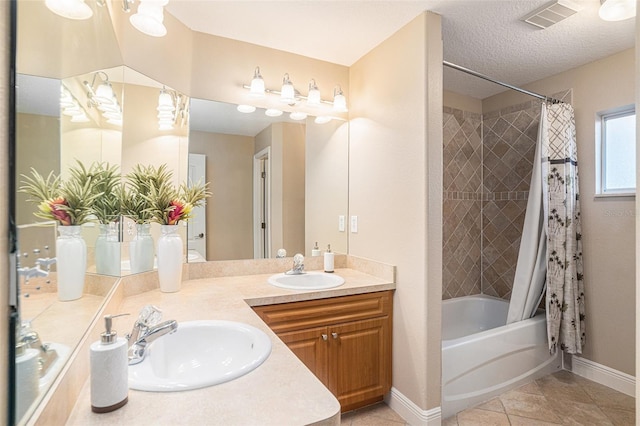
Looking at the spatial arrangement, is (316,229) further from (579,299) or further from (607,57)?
(607,57)

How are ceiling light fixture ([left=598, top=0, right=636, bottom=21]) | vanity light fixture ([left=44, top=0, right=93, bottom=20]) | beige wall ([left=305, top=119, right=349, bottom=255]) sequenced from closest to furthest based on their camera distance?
vanity light fixture ([left=44, top=0, right=93, bottom=20]) → ceiling light fixture ([left=598, top=0, right=636, bottom=21]) → beige wall ([left=305, top=119, right=349, bottom=255])

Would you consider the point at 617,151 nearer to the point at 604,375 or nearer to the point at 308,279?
the point at 604,375

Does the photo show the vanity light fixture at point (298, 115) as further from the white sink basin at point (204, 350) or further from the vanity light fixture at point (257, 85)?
the white sink basin at point (204, 350)

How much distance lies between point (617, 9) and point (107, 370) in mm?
2563

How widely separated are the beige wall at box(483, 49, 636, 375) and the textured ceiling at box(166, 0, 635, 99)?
167 millimetres

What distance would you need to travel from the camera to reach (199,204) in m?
2.06

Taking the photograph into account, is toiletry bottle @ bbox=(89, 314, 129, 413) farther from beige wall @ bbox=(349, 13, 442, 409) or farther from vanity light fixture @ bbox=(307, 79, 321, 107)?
vanity light fixture @ bbox=(307, 79, 321, 107)

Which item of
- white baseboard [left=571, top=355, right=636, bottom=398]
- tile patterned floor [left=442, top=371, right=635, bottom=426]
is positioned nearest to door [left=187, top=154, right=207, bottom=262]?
tile patterned floor [left=442, top=371, right=635, bottom=426]

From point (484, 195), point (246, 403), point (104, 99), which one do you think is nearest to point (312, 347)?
point (246, 403)

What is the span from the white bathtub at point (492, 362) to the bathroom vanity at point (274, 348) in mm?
406

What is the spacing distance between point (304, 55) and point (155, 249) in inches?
68.6

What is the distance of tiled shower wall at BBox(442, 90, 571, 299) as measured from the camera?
3055 mm

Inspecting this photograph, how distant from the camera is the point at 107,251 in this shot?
3.84 ft

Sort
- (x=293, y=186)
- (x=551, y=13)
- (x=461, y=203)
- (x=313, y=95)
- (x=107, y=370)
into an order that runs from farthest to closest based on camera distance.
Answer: (x=461, y=203)
(x=293, y=186)
(x=313, y=95)
(x=551, y=13)
(x=107, y=370)
